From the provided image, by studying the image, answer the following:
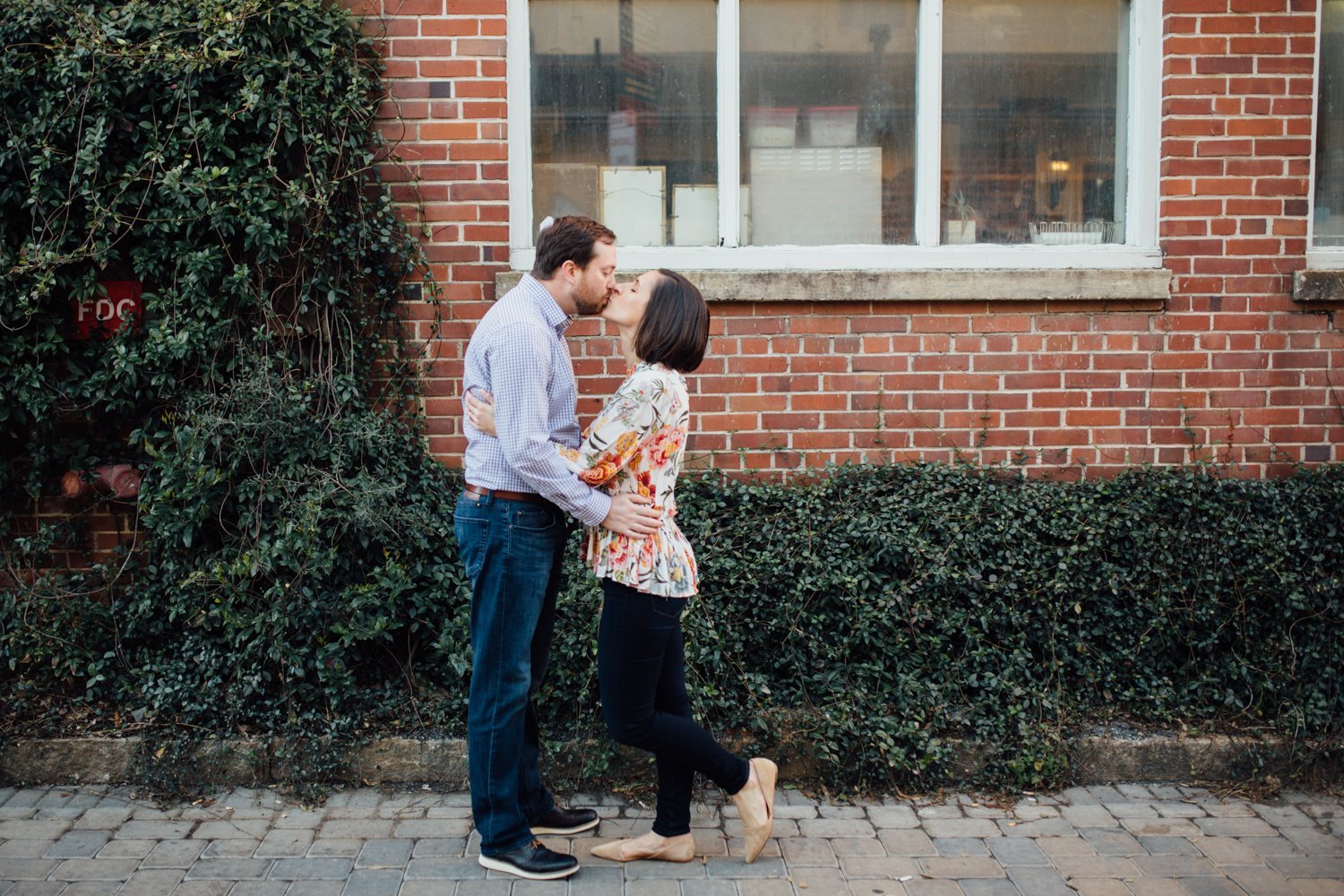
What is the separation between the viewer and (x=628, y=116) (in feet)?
17.2

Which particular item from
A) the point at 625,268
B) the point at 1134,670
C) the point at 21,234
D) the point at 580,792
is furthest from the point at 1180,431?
the point at 21,234

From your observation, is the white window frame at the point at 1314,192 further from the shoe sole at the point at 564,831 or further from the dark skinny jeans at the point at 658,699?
the shoe sole at the point at 564,831

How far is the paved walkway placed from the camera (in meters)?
3.52

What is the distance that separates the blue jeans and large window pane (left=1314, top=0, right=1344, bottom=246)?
410 centimetres

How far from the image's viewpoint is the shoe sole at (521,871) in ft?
11.6

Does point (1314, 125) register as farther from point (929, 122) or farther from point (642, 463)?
point (642, 463)

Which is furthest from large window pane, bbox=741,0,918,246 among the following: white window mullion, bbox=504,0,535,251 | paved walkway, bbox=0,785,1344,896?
paved walkway, bbox=0,785,1344,896

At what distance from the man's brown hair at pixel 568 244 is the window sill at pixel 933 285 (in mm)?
1534

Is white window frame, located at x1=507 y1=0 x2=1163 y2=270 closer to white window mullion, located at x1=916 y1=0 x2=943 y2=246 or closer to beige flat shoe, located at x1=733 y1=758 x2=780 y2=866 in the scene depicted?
white window mullion, located at x1=916 y1=0 x2=943 y2=246

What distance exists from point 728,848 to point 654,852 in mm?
292

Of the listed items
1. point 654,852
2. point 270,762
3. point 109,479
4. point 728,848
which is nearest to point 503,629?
point 654,852

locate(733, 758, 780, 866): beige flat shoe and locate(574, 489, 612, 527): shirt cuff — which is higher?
locate(574, 489, 612, 527): shirt cuff

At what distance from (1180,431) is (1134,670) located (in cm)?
120

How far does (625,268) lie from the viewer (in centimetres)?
505
